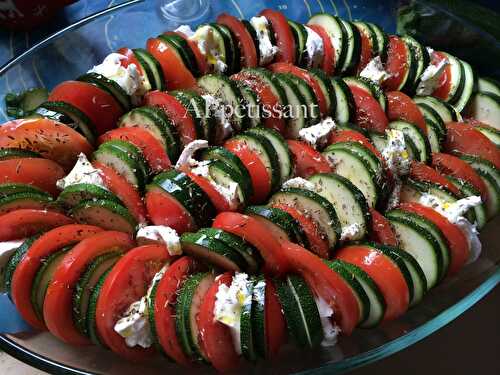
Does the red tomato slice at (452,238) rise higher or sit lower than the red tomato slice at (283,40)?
lower

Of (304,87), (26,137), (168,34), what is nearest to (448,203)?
(304,87)

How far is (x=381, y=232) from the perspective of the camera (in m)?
2.40

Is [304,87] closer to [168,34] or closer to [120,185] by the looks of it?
[168,34]

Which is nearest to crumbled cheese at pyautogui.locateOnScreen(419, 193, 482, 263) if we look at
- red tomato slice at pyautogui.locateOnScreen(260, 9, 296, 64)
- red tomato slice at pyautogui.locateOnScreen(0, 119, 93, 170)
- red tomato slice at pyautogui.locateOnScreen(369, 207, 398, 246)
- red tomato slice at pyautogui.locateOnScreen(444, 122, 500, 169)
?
red tomato slice at pyautogui.locateOnScreen(369, 207, 398, 246)

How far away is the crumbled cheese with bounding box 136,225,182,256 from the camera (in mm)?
2162

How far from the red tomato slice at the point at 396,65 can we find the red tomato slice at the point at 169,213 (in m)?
1.47

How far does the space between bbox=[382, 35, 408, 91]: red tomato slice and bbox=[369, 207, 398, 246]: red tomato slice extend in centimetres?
98

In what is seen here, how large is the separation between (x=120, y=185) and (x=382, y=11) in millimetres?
2323

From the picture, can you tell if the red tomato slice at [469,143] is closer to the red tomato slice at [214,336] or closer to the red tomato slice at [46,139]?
the red tomato slice at [214,336]

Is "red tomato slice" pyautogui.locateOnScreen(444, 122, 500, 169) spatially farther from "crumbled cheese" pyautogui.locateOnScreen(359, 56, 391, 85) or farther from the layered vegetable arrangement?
"crumbled cheese" pyautogui.locateOnScreen(359, 56, 391, 85)

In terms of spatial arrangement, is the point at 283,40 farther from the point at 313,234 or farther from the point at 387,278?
the point at 387,278

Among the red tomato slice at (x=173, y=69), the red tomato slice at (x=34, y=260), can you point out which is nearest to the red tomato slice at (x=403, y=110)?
the red tomato slice at (x=173, y=69)

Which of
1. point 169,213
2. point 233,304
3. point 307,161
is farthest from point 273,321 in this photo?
point 307,161

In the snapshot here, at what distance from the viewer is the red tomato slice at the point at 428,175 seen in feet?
8.49
